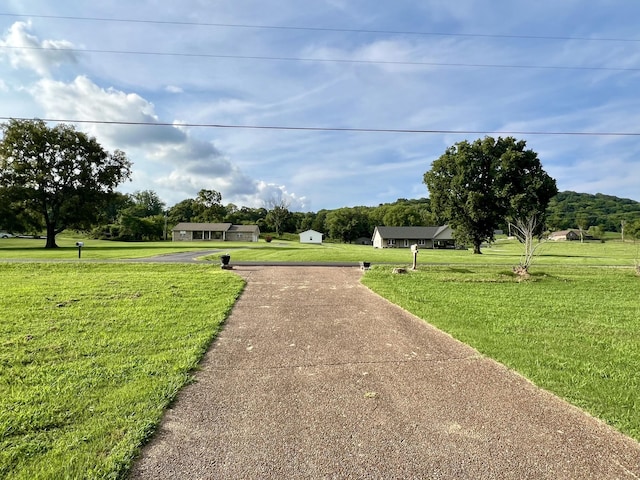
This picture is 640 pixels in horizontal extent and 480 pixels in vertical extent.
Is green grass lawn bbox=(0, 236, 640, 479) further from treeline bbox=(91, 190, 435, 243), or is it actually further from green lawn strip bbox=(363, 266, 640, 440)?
treeline bbox=(91, 190, 435, 243)

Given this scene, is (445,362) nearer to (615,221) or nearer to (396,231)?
(396,231)

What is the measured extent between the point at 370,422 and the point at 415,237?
6891cm

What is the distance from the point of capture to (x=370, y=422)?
126 inches

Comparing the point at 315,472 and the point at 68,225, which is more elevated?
the point at 68,225

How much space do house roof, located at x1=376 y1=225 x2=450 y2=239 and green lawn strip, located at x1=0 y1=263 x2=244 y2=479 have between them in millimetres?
63303

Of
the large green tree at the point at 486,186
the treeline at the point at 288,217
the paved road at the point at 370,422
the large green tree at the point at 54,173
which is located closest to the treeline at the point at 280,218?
the treeline at the point at 288,217

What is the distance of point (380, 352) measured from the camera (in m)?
5.29

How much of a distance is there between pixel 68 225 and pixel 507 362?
153 feet

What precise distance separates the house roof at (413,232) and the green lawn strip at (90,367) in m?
63.3

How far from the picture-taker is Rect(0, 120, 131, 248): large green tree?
35875mm

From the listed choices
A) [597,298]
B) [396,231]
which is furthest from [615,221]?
[597,298]

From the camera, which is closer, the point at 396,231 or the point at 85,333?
the point at 85,333

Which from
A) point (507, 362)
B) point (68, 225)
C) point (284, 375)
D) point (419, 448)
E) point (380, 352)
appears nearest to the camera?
point (419, 448)

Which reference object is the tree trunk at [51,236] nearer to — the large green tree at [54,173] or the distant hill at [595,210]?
the large green tree at [54,173]
